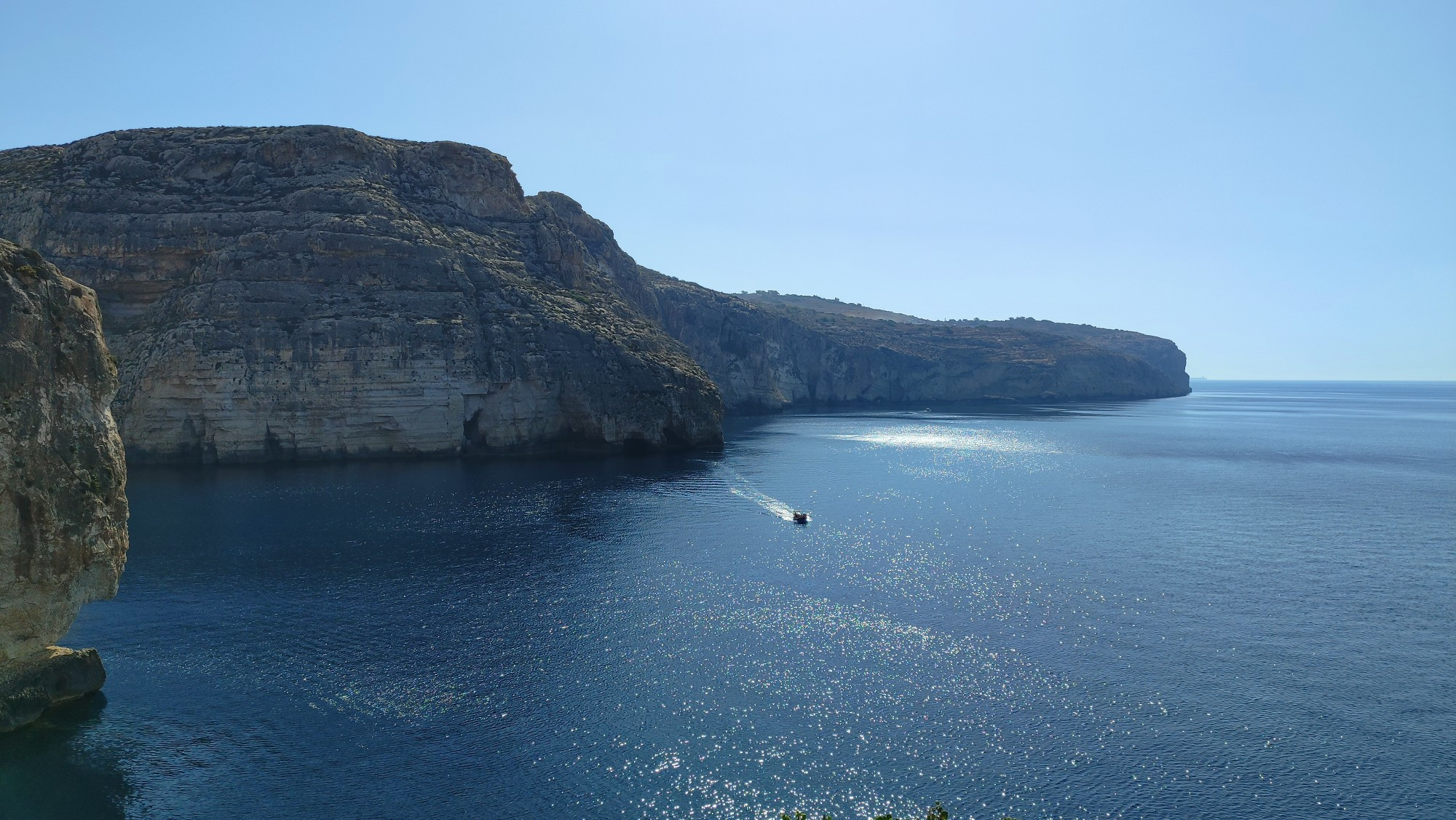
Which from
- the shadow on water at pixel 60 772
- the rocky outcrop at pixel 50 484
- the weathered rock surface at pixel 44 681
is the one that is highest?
the rocky outcrop at pixel 50 484

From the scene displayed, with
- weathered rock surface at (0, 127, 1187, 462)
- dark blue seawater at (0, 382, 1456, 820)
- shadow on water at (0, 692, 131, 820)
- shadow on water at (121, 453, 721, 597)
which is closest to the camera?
shadow on water at (0, 692, 131, 820)

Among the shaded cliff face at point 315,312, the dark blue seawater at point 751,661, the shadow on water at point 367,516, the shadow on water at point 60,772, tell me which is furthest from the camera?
the shaded cliff face at point 315,312

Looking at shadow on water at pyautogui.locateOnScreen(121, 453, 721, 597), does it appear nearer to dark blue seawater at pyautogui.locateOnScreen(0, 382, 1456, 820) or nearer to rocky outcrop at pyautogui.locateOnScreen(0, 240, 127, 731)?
dark blue seawater at pyautogui.locateOnScreen(0, 382, 1456, 820)

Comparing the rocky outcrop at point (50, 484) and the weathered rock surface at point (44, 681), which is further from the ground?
the rocky outcrop at point (50, 484)

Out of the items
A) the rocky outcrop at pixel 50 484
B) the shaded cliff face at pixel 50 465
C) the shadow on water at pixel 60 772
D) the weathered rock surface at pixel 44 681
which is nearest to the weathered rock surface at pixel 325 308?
the rocky outcrop at pixel 50 484

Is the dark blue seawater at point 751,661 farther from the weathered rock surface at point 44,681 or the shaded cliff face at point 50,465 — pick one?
the shaded cliff face at point 50,465

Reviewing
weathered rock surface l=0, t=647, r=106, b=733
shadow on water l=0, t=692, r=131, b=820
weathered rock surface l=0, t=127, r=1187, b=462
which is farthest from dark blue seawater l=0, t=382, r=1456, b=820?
weathered rock surface l=0, t=127, r=1187, b=462
